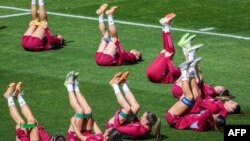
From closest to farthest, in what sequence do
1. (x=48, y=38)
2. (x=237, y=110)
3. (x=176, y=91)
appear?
(x=237, y=110), (x=176, y=91), (x=48, y=38)

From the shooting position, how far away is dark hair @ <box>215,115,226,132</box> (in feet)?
67.3

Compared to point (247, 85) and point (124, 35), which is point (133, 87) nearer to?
point (247, 85)

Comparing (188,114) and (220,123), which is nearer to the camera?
(220,123)

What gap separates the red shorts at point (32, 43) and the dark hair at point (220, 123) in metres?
7.97

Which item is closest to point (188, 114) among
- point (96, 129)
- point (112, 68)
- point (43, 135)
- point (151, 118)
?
point (151, 118)

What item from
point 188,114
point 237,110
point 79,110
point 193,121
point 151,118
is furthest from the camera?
Answer: point 237,110

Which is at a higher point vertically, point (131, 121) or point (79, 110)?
point (79, 110)

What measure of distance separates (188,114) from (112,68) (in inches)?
192

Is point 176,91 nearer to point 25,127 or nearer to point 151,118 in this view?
point 151,118

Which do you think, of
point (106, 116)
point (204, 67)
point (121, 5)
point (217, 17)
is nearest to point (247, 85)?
point (204, 67)

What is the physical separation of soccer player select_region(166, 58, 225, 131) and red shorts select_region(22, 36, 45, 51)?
22.1 ft

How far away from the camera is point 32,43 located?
27.0 metres

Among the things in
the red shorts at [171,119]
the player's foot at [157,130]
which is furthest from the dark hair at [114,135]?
the red shorts at [171,119]

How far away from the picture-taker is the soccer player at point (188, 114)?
20800mm
